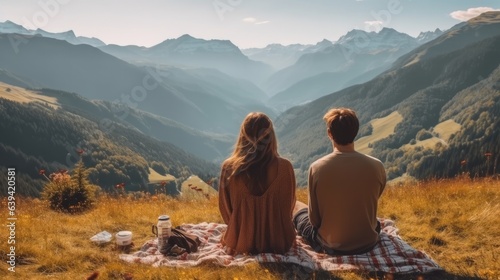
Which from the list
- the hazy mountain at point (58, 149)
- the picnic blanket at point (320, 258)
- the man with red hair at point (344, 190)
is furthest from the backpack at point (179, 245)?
the hazy mountain at point (58, 149)

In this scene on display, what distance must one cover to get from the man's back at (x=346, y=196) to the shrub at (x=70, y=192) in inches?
284

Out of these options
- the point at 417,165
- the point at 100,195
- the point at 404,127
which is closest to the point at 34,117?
the point at 417,165

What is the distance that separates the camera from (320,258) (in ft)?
20.1

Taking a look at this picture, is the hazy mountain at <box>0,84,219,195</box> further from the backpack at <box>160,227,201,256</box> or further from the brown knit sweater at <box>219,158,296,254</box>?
the brown knit sweater at <box>219,158,296,254</box>

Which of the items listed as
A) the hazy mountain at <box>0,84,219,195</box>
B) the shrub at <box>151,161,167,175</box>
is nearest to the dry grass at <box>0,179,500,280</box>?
the hazy mountain at <box>0,84,219,195</box>

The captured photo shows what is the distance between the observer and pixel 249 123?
5.81 meters

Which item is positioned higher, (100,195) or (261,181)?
Result: (261,181)

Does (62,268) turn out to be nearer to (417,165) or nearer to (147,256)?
(147,256)

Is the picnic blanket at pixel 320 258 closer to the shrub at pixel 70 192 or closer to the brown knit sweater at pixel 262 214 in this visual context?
the brown knit sweater at pixel 262 214

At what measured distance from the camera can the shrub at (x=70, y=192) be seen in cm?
1044

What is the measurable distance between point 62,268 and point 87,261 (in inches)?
15.7

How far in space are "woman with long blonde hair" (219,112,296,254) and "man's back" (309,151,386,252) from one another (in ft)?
1.66

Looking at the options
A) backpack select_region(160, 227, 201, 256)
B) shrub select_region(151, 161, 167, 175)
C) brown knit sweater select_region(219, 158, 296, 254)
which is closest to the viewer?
brown knit sweater select_region(219, 158, 296, 254)

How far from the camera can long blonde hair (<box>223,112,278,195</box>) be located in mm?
5812
